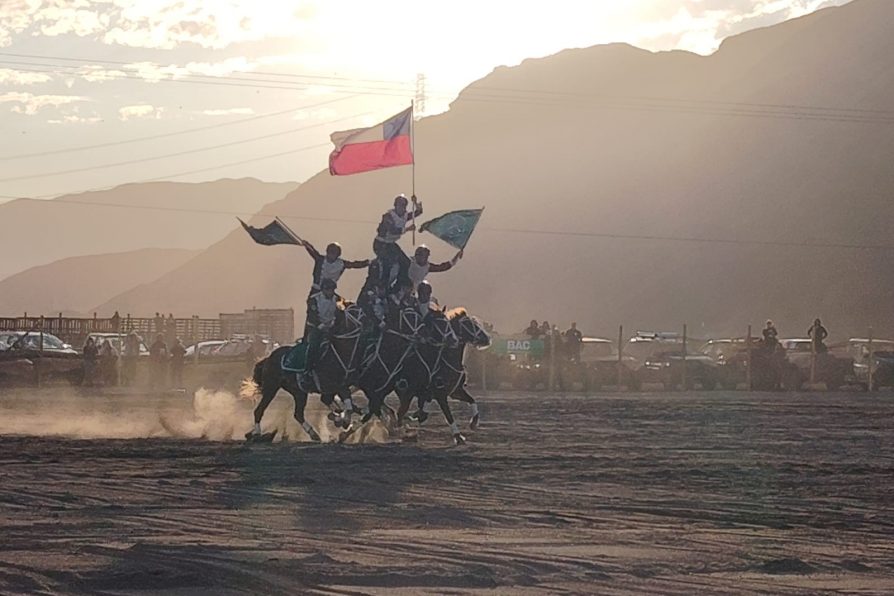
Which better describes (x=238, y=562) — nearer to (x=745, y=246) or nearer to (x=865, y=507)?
(x=865, y=507)

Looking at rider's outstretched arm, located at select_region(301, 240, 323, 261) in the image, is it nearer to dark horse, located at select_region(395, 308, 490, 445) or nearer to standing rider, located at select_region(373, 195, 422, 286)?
standing rider, located at select_region(373, 195, 422, 286)

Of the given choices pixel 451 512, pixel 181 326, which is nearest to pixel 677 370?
pixel 181 326

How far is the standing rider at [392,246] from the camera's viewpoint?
2197 cm

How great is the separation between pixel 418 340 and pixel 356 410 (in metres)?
1.34

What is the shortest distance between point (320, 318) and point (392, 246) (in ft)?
5.29

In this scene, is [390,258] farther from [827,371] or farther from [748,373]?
[827,371]

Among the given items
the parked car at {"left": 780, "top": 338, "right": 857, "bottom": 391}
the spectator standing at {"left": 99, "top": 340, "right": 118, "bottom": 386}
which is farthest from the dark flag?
the parked car at {"left": 780, "top": 338, "right": 857, "bottom": 391}

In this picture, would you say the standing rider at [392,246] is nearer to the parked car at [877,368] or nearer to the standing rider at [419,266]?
the standing rider at [419,266]

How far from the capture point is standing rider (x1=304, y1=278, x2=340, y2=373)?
2122cm

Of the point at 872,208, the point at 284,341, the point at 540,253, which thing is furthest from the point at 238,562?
the point at 540,253

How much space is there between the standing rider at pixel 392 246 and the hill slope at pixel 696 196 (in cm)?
9093

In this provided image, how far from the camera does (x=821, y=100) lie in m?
153

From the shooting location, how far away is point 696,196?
144 meters

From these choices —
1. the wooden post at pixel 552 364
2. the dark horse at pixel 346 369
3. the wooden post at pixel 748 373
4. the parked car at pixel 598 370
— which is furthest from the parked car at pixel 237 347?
the dark horse at pixel 346 369
